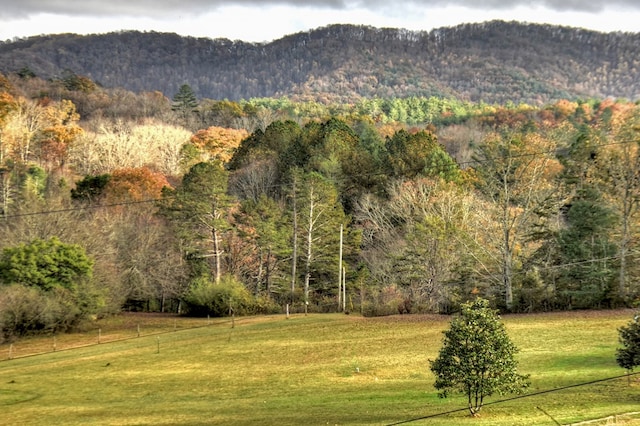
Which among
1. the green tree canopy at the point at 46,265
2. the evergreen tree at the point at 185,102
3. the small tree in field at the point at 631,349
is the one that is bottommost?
the small tree in field at the point at 631,349

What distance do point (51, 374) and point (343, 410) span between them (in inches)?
680

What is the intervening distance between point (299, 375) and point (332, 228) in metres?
29.4

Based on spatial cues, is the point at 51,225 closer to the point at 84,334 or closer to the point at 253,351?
the point at 84,334

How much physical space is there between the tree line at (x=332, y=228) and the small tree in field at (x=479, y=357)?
24.1m

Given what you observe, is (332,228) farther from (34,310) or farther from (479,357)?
(479,357)

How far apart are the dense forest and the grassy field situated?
11.9ft

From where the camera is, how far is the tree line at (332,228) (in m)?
45.1

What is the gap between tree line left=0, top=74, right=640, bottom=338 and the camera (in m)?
45.1

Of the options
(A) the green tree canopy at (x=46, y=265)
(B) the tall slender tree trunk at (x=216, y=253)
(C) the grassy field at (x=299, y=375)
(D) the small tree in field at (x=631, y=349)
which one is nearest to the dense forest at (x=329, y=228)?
(A) the green tree canopy at (x=46, y=265)

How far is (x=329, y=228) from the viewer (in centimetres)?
5925

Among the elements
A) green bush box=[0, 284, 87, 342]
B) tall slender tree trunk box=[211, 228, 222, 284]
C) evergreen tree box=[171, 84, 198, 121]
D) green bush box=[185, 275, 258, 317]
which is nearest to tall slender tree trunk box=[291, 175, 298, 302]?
green bush box=[185, 275, 258, 317]

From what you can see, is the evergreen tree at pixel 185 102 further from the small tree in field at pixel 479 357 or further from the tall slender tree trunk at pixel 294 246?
the small tree in field at pixel 479 357

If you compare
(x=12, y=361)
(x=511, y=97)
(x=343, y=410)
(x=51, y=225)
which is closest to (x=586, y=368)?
(x=343, y=410)

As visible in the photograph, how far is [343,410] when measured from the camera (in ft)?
76.6
